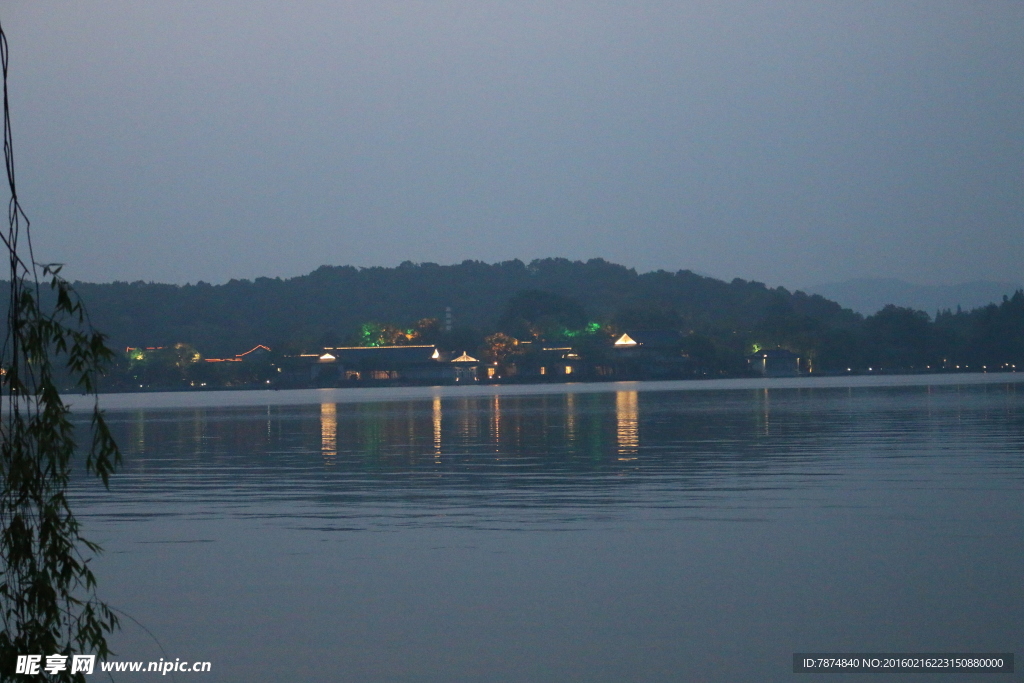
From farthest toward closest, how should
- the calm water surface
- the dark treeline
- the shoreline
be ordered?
the dark treeline
the shoreline
the calm water surface

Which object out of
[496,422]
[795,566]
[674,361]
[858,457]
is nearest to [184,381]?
[674,361]

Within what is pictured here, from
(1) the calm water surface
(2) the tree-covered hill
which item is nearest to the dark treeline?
(2) the tree-covered hill

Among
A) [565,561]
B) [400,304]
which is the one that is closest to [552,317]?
[400,304]

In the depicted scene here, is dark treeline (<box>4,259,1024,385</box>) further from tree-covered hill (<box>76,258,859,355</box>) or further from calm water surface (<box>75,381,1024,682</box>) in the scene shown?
calm water surface (<box>75,381,1024,682</box>)

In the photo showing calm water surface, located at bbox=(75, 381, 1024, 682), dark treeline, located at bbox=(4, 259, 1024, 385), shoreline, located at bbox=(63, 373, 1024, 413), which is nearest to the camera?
calm water surface, located at bbox=(75, 381, 1024, 682)

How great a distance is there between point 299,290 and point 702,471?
158 meters

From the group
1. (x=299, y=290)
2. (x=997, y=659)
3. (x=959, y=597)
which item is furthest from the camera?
(x=299, y=290)

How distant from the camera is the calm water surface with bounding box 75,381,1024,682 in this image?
696cm

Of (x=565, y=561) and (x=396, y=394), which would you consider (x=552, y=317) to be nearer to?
(x=396, y=394)

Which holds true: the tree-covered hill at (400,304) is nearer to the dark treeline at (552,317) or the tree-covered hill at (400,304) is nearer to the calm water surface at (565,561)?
the dark treeline at (552,317)

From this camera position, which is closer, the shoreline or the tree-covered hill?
the shoreline

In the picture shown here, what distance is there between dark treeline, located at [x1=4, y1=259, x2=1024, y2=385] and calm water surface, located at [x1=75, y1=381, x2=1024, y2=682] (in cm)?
9002

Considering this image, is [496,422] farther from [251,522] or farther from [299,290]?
[299,290]

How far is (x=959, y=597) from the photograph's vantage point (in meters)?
7.93
